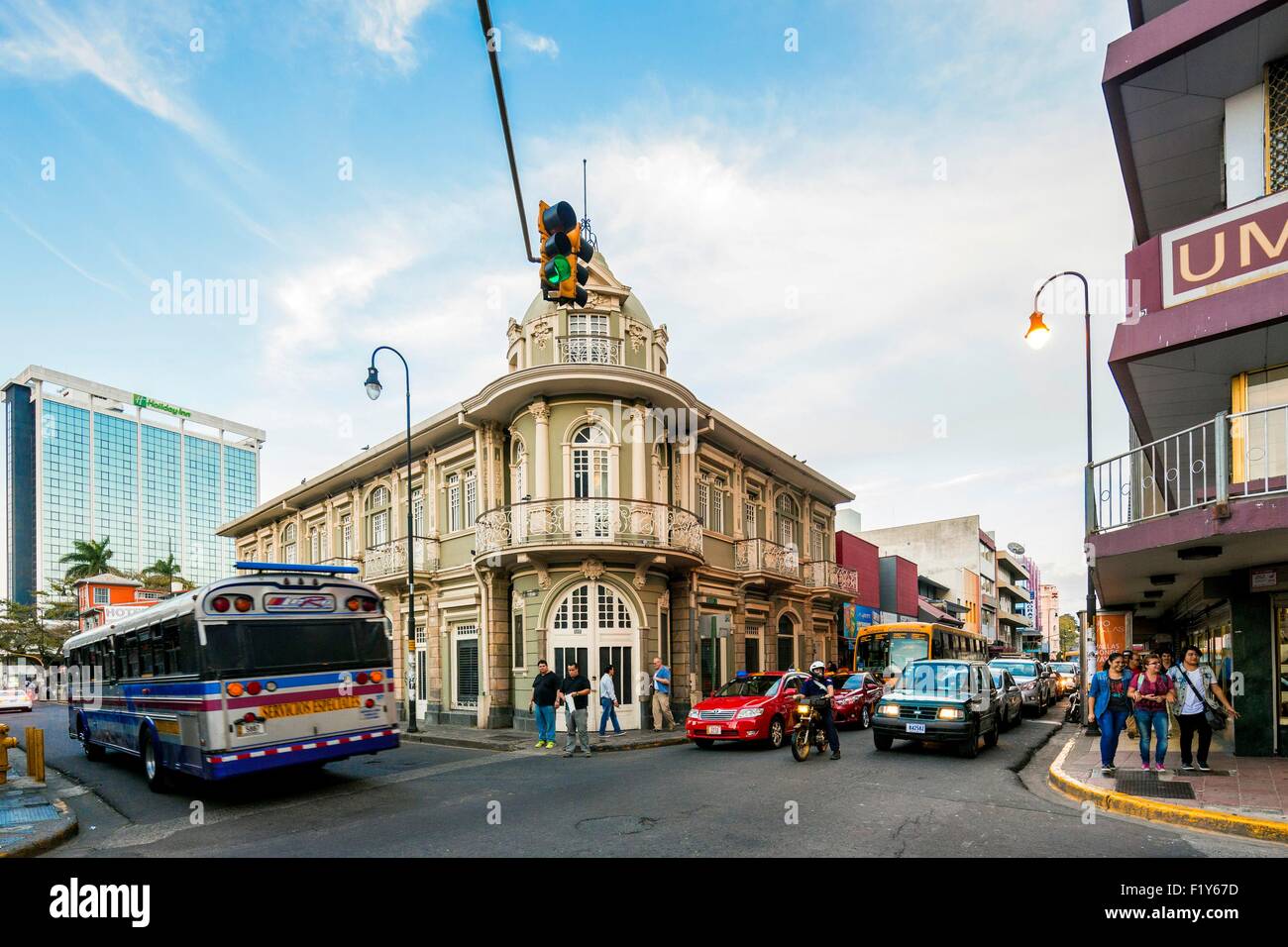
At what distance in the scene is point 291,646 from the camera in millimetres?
10992

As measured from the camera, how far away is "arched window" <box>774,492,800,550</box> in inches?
1146

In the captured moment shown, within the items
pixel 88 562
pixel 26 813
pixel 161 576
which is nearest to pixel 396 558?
pixel 26 813

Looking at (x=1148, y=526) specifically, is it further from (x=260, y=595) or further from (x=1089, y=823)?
(x=260, y=595)

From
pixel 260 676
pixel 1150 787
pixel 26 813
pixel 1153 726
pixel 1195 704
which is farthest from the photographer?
pixel 1153 726

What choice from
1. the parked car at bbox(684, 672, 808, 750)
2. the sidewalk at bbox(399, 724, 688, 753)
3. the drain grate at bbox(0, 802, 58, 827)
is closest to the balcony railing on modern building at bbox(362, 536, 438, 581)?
the sidewalk at bbox(399, 724, 688, 753)

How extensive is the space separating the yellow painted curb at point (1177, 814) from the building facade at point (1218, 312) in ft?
10.3

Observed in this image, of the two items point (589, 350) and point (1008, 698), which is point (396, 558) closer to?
point (589, 350)

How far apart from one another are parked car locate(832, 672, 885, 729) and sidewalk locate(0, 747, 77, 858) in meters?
15.2

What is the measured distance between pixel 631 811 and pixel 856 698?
12810mm

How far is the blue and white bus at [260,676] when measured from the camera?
1023 cm

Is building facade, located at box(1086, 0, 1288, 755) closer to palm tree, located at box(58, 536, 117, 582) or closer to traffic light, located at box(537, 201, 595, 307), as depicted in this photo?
traffic light, located at box(537, 201, 595, 307)

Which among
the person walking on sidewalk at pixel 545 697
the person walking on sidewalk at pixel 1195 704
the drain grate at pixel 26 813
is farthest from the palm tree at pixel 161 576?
the person walking on sidewalk at pixel 1195 704

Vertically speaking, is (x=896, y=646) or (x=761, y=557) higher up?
(x=761, y=557)

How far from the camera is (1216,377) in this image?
11.7 m
